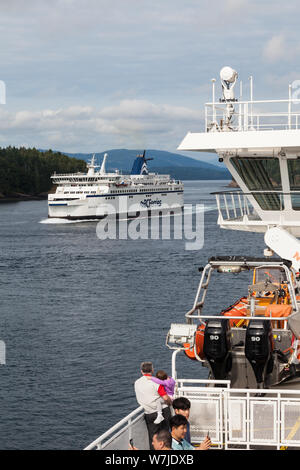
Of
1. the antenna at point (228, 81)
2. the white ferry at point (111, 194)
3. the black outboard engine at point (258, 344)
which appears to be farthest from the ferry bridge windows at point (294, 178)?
the white ferry at point (111, 194)

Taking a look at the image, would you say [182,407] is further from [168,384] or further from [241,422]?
[241,422]

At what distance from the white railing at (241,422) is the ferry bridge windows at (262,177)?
9.85 m

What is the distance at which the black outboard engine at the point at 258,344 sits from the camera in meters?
12.0

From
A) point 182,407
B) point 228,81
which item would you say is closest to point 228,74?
point 228,81

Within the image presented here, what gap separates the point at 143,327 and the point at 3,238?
58299 millimetres

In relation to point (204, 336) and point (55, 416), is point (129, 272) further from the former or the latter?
point (204, 336)

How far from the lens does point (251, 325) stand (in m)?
12.2

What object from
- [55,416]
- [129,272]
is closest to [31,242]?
[129,272]

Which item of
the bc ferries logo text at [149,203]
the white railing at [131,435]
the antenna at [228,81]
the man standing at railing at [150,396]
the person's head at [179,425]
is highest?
the bc ferries logo text at [149,203]

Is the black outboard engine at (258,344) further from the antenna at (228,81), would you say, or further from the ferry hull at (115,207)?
the ferry hull at (115,207)

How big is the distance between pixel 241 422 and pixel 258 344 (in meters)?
1.90

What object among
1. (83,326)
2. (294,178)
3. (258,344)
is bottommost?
(83,326)

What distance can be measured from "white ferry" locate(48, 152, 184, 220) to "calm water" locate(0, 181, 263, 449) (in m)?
37.9

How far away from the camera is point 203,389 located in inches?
424
